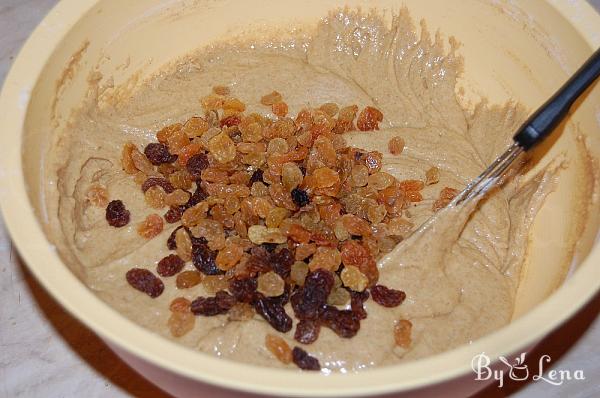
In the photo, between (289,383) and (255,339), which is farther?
(255,339)

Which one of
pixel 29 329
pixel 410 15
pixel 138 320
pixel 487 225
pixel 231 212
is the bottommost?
pixel 29 329

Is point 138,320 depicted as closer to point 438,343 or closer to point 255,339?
point 255,339

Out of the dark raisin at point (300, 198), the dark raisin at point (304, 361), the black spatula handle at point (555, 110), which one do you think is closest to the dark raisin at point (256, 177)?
the dark raisin at point (300, 198)

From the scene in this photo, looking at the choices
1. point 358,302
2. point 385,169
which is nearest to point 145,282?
point 358,302

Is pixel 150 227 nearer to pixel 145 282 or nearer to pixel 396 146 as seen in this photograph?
pixel 145 282

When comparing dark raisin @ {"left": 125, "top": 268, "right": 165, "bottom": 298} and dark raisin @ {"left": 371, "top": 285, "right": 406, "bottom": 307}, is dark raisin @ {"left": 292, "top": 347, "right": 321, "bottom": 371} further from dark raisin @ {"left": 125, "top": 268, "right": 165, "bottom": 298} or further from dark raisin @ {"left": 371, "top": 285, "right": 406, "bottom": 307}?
dark raisin @ {"left": 125, "top": 268, "right": 165, "bottom": 298}

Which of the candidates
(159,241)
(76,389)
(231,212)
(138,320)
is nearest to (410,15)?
(231,212)

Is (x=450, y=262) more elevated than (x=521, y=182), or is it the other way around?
(x=521, y=182)

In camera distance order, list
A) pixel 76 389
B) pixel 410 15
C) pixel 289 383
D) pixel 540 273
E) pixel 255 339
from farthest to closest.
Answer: pixel 410 15, pixel 76 389, pixel 540 273, pixel 255 339, pixel 289 383
